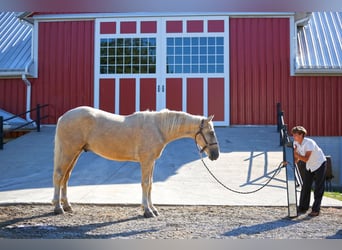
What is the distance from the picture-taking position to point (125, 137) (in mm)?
5988

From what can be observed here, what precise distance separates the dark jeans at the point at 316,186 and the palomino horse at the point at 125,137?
64.7 inches

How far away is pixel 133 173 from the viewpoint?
29.4 feet

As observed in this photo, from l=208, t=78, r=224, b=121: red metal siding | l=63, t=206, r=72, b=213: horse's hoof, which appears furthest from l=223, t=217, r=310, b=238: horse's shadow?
l=208, t=78, r=224, b=121: red metal siding

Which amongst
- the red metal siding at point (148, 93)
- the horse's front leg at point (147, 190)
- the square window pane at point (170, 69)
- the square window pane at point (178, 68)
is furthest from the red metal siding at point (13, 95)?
the horse's front leg at point (147, 190)

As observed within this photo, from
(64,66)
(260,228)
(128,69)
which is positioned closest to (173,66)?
(128,69)

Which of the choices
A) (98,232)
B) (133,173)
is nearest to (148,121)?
(98,232)

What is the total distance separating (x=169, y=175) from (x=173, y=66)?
559 centimetres

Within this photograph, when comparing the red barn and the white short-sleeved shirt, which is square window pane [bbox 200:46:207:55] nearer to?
the red barn

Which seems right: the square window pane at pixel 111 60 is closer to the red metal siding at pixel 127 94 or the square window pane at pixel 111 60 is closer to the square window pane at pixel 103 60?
the square window pane at pixel 103 60

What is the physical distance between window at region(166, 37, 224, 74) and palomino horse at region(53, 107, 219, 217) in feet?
25.1

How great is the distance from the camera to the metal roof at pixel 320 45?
13.0m

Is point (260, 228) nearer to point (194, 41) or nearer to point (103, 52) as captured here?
point (194, 41)

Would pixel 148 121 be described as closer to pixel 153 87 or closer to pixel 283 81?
pixel 153 87

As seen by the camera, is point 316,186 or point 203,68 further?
point 203,68
